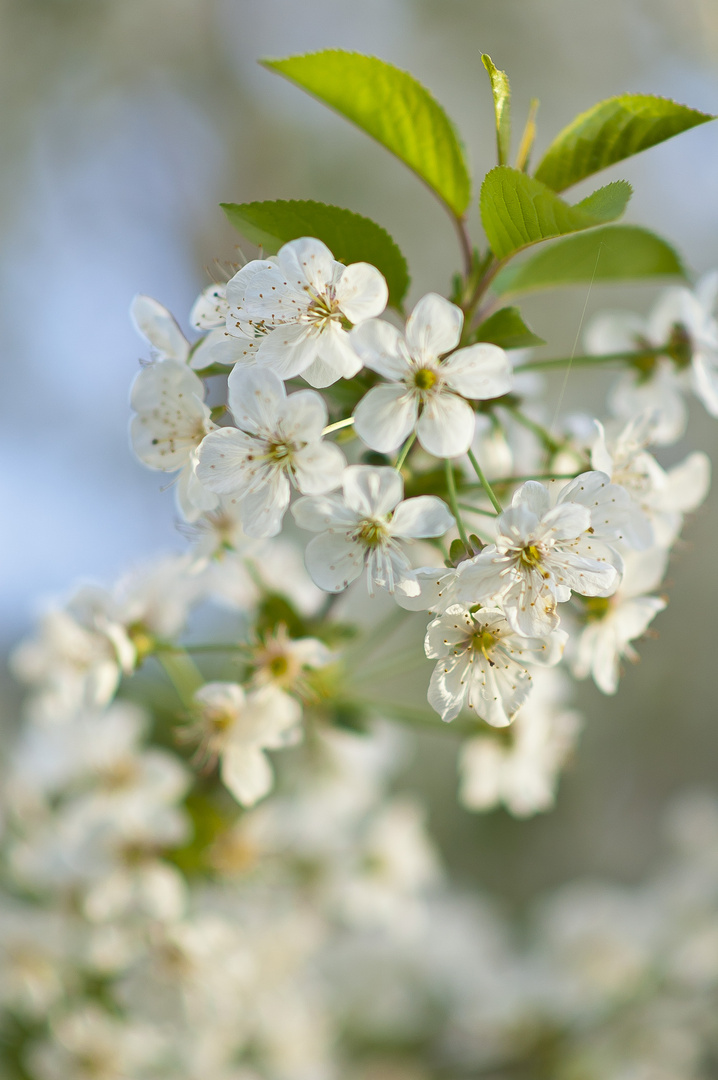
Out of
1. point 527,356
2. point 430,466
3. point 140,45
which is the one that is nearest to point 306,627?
point 430,466

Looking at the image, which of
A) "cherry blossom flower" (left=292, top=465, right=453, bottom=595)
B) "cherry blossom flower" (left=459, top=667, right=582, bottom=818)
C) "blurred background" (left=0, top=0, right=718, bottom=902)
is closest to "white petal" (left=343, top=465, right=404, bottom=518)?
"cherry blossom flower" (left=292, top=465, right=453, bottom=595)

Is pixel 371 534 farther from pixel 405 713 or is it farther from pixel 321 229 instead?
pixel 405 713

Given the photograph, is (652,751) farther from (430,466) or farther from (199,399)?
(199,399)

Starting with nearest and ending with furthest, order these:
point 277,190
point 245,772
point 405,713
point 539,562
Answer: point 539,562, point 245,772, point 405,713, point 277,190

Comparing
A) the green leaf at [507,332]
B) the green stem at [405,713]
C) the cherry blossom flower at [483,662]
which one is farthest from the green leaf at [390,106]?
the green stem at [405,713]

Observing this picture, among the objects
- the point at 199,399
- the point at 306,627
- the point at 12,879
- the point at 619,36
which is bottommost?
the point at 12,879

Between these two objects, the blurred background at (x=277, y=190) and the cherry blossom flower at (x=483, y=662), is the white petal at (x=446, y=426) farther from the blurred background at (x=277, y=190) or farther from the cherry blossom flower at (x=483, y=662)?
the blurred background at (x=277, y=190)

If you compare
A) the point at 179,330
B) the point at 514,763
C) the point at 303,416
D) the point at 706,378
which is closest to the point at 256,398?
the point at 303,416
